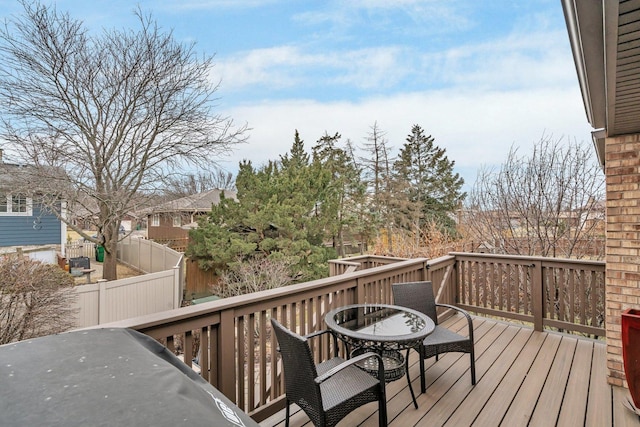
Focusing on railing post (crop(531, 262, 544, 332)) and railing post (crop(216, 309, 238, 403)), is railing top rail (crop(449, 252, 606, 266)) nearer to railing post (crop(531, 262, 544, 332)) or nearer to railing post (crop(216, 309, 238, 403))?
railing post (crop(531, 262, 544, 332))

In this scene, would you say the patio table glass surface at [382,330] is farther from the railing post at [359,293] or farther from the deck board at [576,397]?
the deck board at [576,397]

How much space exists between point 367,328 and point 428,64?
9005 millimetres

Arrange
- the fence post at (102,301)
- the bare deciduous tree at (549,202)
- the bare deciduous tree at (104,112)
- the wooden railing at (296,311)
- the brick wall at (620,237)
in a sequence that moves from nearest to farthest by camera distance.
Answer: the wooden railing at (296,311) < the brick wall at (620,237) < the bare deciduous tree at (549,202) < the fence post at (102,301) < the bare deciduous tree at (104,112)

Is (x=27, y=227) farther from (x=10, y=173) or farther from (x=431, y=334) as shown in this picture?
(x=431, y=334)

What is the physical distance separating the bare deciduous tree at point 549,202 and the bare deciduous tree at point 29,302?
8243 mm

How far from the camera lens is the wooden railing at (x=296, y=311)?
201 cm

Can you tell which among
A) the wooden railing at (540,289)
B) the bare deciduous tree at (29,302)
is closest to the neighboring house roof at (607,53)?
the wooden railing at (540,289)

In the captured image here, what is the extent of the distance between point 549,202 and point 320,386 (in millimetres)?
6440

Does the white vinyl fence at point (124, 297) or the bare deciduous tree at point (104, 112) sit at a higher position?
the bare deciduous tree at point (104, 112)

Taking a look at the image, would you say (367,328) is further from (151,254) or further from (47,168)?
(151,254)

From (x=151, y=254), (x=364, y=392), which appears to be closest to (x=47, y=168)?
(x=151, y=254)

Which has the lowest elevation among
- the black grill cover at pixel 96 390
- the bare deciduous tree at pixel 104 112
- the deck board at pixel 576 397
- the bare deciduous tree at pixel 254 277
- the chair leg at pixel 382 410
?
the bare deciduous tree at pixel 254 277

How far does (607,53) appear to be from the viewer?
1358 millimetres

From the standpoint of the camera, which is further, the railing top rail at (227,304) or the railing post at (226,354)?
the railing post at (226,354)
